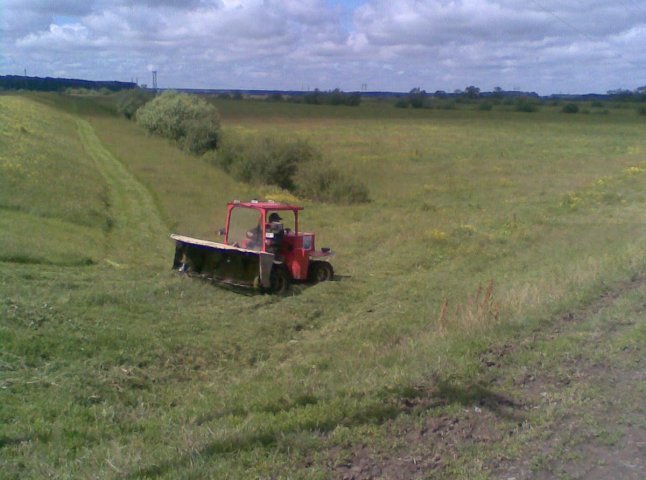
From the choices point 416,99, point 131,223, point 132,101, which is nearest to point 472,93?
point 416,99

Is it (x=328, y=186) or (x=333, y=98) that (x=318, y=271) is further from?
(x=333, y=98)

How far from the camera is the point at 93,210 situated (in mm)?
22453

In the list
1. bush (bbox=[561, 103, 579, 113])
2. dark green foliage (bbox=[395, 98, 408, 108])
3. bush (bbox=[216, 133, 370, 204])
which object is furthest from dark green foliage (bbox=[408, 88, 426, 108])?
bush (bbox=[216, 133, 370, 204])

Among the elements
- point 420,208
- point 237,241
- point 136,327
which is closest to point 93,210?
point 237,241

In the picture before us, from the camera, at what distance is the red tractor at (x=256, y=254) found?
13.6 meters

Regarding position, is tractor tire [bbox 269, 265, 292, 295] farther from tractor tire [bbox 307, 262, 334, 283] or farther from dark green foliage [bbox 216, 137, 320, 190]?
dark green foliage [bbox 216, 137, 320, 190]

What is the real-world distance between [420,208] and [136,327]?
18.2 metres

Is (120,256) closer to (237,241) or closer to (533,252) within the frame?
(237,241)

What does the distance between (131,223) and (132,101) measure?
211ft

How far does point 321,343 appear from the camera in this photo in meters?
10.5

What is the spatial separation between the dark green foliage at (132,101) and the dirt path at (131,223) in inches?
1820

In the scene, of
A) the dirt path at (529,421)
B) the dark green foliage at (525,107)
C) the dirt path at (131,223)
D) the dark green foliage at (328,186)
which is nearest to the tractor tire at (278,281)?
the dirt path at (131,223)

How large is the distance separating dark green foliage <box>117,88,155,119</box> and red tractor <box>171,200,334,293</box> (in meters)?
69.6

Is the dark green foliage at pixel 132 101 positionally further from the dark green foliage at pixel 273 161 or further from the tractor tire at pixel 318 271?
the tractor tire at pixel 318 271
